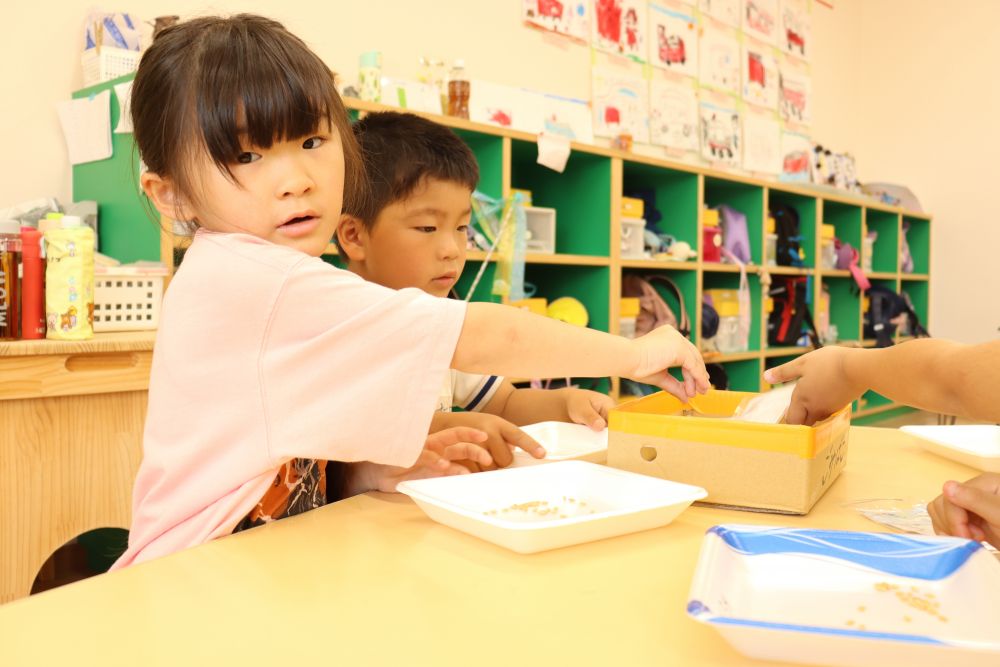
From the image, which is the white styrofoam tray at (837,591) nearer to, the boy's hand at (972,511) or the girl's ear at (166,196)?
the boy's hand at (972,511)

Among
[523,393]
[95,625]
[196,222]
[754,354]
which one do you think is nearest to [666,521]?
[95,625]

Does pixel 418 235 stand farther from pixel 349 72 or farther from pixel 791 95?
pixel 791 95

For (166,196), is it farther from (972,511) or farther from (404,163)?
(972,511)

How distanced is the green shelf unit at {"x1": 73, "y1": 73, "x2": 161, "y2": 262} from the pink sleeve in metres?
1.11

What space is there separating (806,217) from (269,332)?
3.66 m

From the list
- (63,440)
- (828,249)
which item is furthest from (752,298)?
(63,440)

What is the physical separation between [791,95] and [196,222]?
4482 mm

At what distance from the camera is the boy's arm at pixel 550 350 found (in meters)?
0.78

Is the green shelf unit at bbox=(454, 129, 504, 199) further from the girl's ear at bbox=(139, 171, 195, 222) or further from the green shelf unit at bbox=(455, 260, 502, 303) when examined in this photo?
the girl's ear at bbox=(139, 171, 195, 222)

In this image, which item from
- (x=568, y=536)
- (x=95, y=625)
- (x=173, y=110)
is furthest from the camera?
(x=173, y=110)

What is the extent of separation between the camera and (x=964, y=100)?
475 centimetres

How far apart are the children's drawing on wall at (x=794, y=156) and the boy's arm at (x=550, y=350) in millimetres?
4018

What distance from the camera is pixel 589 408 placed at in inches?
48.9

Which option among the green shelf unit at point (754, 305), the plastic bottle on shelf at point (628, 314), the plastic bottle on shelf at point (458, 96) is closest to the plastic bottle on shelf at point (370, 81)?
the plastic bottle on shelf at point (458, 96)
